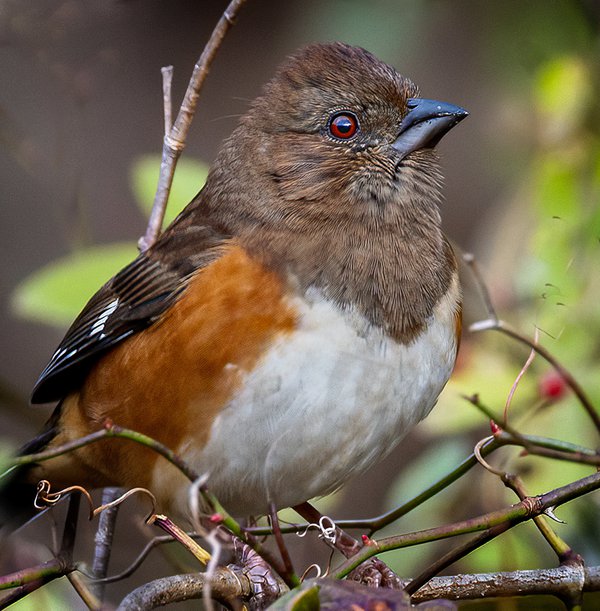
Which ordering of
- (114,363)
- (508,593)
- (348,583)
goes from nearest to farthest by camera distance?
(348,583) < (508,593) < (114,363)

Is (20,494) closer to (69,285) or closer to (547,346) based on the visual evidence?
(69,285)

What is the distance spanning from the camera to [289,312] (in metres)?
2.13

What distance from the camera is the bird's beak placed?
235 cm

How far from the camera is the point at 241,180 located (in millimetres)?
2475

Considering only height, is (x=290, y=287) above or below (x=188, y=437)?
above

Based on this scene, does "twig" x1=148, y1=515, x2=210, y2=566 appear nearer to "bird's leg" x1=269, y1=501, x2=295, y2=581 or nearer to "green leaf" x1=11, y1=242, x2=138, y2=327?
"bird's leg" x1=269, y1=501, x2=295, y2=581

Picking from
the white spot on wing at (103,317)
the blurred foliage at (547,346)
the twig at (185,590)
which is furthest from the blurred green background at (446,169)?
the twig at (185,590)

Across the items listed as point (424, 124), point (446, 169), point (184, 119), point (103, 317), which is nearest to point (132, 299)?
point (103, 317)

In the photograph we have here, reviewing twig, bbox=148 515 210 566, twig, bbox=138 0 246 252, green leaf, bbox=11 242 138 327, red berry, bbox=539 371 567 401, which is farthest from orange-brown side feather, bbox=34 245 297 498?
red berry, bbox=539 371 567 401

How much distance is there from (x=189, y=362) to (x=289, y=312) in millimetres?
235

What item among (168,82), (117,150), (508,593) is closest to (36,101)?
(117,150)

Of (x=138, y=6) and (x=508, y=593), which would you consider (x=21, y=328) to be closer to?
(x=138, y=6)

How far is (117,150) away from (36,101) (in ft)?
1.30

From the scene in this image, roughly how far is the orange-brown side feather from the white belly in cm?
4
